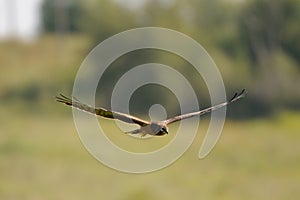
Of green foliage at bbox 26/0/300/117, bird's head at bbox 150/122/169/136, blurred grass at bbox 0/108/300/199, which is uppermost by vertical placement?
green foliage at bbox 26/0/300/117

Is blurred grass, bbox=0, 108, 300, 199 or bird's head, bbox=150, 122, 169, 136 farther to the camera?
blurred grass, bbox=0, 108, 300, 199

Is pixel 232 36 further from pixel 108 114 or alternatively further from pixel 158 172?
pixel 108 114

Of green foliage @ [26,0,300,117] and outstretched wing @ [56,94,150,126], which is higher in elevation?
green foliage @ [26,0,300,117]

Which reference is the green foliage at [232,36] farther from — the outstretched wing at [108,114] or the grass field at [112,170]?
the outstretched wing at [108,114]

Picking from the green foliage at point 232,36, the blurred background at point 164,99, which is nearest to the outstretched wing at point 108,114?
the blurred background at point 164,99

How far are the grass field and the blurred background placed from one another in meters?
0.02

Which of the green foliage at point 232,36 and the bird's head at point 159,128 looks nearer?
the bird's head at point 159,128

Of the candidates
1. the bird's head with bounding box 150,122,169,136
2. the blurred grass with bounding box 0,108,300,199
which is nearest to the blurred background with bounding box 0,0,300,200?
the blurred grass with bounding box 0,108,300,199

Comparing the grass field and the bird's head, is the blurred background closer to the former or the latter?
the grass field

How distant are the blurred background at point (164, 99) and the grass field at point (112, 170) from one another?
2 cm

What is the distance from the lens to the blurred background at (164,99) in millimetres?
12648

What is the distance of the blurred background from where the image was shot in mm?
12648

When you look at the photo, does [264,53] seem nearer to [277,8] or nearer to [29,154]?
[277,8]

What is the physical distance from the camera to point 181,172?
13.4 metres
